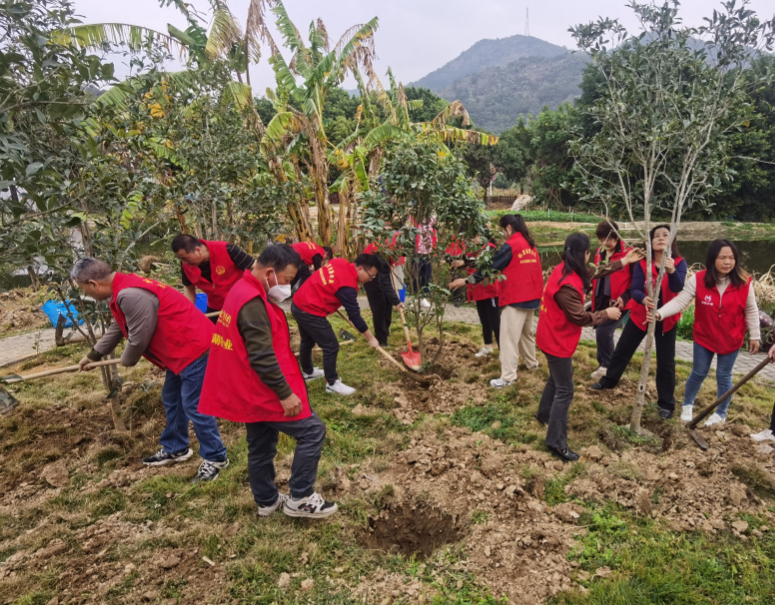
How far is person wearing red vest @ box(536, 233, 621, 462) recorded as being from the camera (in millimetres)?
3570

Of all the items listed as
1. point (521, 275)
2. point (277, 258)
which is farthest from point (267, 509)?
point (521, 275)

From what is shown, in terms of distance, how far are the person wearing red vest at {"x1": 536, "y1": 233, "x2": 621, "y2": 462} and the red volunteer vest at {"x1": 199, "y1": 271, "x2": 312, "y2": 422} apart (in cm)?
207

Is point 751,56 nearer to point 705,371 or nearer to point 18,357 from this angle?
point 705,371

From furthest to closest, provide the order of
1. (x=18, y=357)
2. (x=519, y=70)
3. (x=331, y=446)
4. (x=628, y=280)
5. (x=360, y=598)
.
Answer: (x=519, y=70) → (x=18, y=357) → (x=628, y=280) → (x=331, y=446) → (x=360, y=598)

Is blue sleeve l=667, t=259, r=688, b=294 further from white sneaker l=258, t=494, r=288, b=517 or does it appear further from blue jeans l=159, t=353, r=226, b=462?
blue jeans l=159, t=353, r=226, b=462

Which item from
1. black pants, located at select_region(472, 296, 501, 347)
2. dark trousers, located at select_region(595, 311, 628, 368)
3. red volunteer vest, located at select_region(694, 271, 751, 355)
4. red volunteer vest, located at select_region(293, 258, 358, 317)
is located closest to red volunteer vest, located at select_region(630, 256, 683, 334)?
red volunteer vest, located at select_region(694, 271, 751, 355)

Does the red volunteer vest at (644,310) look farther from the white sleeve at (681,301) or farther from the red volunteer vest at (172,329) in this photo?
the red volunteer vest at (172,329)

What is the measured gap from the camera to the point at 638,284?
14.7 feet

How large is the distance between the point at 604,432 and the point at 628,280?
5.76ft

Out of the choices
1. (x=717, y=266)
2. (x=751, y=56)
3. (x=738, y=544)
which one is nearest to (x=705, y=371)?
(x=717, y=266)

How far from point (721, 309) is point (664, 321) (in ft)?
1.48

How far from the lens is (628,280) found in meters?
4.98

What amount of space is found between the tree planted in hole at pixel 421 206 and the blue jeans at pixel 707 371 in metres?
2.37

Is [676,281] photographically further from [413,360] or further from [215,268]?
[215,268]
